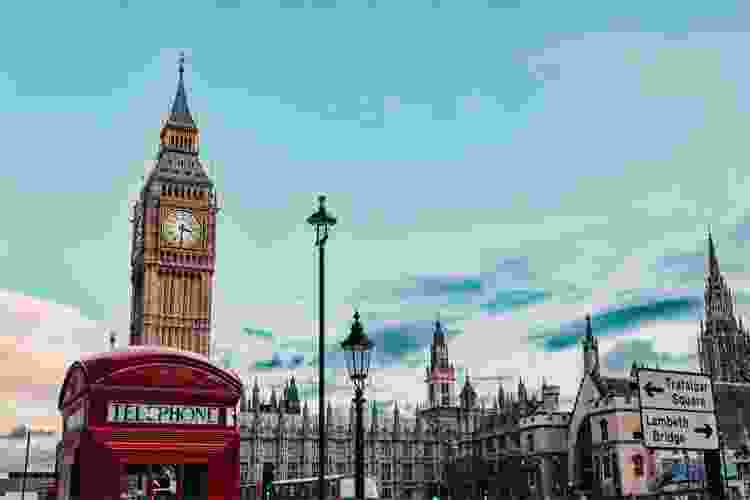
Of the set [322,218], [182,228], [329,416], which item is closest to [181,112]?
[182,228]

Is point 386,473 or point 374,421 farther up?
point 374,421

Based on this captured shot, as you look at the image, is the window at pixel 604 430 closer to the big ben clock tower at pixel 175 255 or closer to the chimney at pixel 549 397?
the chimney at pixel 549 397

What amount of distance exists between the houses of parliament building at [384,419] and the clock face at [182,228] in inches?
4.1

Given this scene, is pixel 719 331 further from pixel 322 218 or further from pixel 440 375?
pixel 322 218

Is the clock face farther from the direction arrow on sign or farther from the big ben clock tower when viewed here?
the direction arrow on sign

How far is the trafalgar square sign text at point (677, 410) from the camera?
10836mm

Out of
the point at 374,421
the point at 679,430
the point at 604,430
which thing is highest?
the point at 374,421

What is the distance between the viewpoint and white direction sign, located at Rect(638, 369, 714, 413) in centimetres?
1088

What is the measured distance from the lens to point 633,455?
50.6 m

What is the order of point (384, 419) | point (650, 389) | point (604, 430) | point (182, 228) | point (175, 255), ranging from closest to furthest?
point (650, 389), point (604, 430), point (175, 255), point (182, 228), point (384, 419)

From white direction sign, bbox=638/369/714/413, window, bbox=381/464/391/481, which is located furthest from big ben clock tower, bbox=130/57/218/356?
white direction sign, bbox=638/369/714/413

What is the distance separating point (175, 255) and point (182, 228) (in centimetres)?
314

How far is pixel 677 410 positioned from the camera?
11078mm

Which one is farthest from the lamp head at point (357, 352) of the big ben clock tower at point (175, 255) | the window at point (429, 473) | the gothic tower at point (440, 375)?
the gothic tower at point (440, 375)
